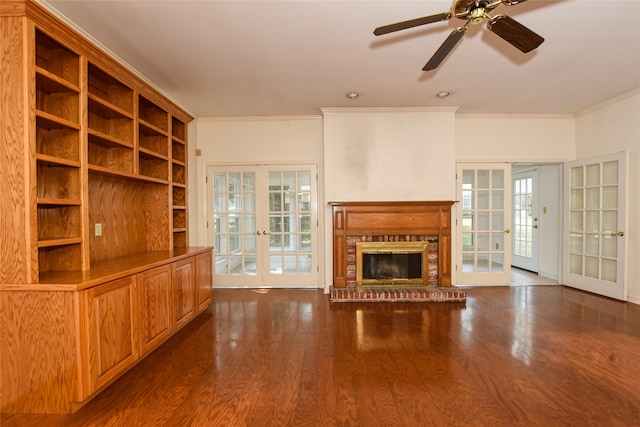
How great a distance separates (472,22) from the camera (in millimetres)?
1794

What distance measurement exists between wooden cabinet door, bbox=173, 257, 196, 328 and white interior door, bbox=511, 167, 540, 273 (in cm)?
595

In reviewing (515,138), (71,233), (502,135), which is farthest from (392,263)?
(71,233)

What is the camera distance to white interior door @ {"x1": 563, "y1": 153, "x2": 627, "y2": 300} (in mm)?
3809

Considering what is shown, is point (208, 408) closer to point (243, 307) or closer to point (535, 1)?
point (243, 307)

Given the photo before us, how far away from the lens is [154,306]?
7.97 ft

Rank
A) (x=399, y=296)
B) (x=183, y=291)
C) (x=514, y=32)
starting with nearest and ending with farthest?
(x=514, y=32) < (x=183, y=291) < (x=399, y=296)

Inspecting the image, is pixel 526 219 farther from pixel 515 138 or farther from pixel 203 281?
pixel 203 281

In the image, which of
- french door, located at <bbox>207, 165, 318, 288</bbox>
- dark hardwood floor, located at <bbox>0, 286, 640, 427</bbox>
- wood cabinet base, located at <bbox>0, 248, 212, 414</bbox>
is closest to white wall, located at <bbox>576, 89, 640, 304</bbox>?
dark hardwood floor, located at <bbox>0, 286, 640, 427</bbox>

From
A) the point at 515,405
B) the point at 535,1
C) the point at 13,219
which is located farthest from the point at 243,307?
the point at 535,1

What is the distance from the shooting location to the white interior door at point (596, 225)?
12.5 ft

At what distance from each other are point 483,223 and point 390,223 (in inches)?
63.3

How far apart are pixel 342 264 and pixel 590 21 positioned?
138 inches

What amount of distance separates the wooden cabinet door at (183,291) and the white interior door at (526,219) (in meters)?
5.95

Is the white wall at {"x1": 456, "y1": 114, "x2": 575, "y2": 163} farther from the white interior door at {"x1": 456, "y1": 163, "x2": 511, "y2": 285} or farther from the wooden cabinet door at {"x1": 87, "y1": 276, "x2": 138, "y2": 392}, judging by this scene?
the wooden cabinet door at {"x1": 87, "y1": 276, "x2": 138, "y2": 392}
